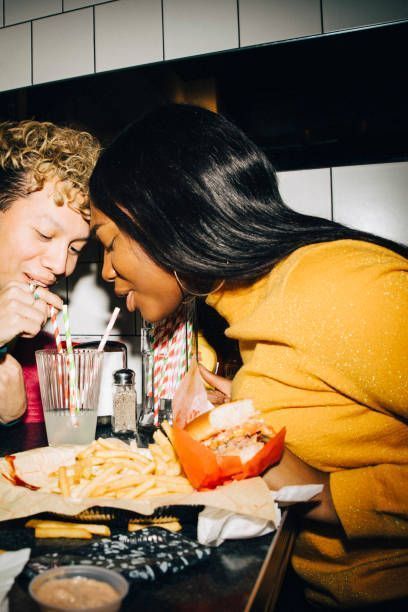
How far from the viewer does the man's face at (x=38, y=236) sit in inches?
53.9

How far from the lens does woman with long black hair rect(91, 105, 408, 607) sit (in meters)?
0.79

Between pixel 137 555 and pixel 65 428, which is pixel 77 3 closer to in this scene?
pixel 65 428

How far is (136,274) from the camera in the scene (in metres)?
1.17

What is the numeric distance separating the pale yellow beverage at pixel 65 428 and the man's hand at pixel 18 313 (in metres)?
0.26

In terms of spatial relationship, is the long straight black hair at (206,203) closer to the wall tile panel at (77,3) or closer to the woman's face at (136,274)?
the woman's face at (136,274)

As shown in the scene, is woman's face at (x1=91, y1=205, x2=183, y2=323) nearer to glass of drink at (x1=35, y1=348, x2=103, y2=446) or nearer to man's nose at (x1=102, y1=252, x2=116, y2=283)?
man's nose at (x1=102, y1=252, x2=116, y2=283)

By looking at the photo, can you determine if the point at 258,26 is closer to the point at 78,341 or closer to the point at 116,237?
the point at 116,237

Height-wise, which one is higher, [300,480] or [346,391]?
[346,391]

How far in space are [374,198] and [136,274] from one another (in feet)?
2.96

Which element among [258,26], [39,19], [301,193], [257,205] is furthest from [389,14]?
[39,19]

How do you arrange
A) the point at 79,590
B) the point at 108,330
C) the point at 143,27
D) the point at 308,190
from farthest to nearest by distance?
the point at 143,27, the point at 308,190, the point at 108,330, the point at 79,590

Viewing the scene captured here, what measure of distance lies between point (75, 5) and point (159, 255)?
1.47m

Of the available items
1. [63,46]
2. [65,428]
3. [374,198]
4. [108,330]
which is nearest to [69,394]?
[65,428]

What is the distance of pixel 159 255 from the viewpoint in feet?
3.50
